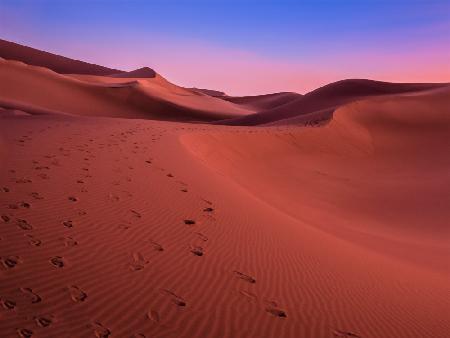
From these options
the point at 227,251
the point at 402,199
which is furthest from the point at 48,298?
the point at 402,199

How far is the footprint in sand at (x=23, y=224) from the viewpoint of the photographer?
476 cm

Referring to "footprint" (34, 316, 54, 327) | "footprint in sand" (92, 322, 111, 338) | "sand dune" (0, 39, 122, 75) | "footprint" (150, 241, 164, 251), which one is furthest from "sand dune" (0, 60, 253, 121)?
"sand dune" (0, 39, 122, 75)

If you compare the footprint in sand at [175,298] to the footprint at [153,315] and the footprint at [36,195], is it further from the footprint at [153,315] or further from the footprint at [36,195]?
the footprint at [36,195]

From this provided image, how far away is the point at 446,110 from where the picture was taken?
25250 millimetres

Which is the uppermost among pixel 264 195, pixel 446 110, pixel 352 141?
pixel 446 110

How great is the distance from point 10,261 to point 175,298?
1578 millimetres

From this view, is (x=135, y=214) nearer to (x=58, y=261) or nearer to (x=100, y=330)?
(x=58, y=261)

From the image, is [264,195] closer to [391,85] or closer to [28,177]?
[28,177]

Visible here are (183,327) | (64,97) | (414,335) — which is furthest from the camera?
(64,97)

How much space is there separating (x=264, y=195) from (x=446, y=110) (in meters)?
18.9

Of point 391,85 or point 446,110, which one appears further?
point 391,85

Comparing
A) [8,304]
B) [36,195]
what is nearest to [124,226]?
[36,195]

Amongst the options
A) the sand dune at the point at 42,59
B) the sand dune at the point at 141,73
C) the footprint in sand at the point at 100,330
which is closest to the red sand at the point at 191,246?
the footprint in sand at the point at 100,330

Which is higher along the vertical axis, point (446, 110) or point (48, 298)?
point (446, 110)
